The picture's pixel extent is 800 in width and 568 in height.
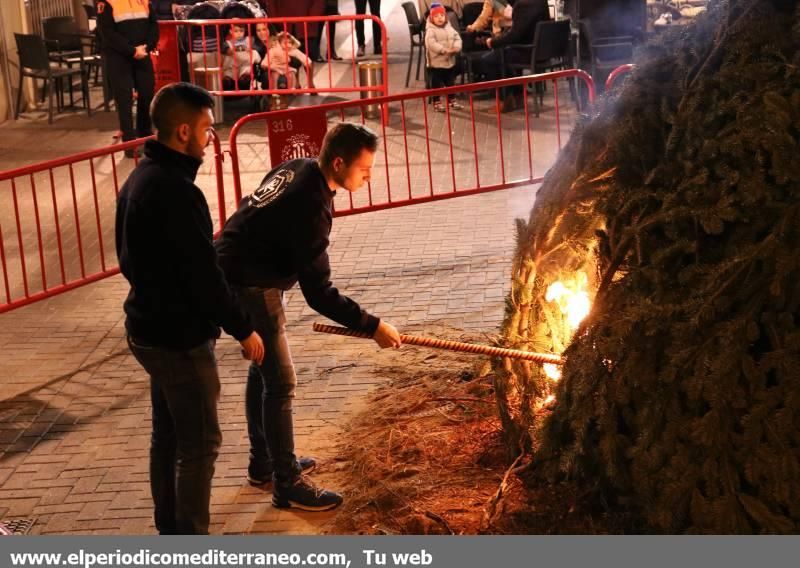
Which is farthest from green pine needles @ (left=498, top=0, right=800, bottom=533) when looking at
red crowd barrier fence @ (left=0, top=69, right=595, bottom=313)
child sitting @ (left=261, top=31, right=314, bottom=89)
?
child sitting @ (left=261, top=31, right=314, bottom=89)

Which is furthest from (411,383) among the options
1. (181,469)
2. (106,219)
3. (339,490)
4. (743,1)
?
(106,219)

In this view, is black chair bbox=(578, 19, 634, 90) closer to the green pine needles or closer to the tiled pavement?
the tiled pavement

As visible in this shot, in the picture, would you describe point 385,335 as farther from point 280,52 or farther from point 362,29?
point 362,29

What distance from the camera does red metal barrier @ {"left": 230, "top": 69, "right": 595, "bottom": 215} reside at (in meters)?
9.91

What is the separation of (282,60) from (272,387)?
1043 centimetres

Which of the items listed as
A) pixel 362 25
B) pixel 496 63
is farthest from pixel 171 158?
pixel 362 25

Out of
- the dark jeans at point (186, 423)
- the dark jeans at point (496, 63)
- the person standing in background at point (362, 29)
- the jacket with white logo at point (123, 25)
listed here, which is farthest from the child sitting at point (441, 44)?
the dark jeans at point (186, 423)

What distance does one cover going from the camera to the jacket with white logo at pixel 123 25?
44.5 feet

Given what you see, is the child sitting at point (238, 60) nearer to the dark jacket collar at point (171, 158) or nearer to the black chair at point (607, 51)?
the black chair at point (607, 51)

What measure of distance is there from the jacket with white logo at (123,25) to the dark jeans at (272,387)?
332 inches

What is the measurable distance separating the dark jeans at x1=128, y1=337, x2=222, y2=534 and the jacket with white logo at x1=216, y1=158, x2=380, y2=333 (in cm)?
53

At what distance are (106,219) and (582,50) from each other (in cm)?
739

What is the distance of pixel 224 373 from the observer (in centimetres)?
786
